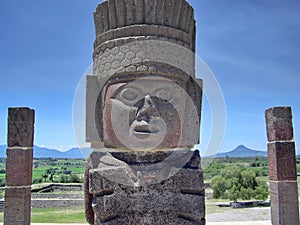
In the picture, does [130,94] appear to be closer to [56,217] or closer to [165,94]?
[165,94]

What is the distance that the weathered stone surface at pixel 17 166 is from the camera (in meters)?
5.50

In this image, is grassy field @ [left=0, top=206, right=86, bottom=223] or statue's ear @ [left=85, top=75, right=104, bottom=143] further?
grassy field @ [left=0, top=206, right=86, bottom=223]

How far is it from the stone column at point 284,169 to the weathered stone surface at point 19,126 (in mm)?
5053

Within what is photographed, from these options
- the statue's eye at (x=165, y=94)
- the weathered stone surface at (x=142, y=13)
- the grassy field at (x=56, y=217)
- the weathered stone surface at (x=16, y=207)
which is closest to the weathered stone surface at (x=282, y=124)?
the weathered stone surface at (x=142, y=13)

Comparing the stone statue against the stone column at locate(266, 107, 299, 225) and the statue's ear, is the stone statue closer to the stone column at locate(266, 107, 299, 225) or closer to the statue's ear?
the statue's ear

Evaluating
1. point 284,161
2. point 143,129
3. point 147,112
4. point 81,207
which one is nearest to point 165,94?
point 147,112

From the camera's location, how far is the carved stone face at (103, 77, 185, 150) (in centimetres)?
319

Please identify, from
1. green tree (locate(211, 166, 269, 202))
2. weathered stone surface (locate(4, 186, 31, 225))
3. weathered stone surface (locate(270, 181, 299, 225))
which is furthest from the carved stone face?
green tree (locate(211, 166, 269, 202))

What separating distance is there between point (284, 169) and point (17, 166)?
5.42 metres

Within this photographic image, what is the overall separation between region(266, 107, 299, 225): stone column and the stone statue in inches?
151

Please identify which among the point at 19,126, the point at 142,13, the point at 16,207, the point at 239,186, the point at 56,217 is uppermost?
the point at 142,13

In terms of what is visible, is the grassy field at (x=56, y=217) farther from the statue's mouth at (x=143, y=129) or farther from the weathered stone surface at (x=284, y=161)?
the statue's mouth at (x=143, y=129)

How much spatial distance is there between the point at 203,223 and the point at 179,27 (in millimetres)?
2180

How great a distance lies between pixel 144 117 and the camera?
10.5 feet
